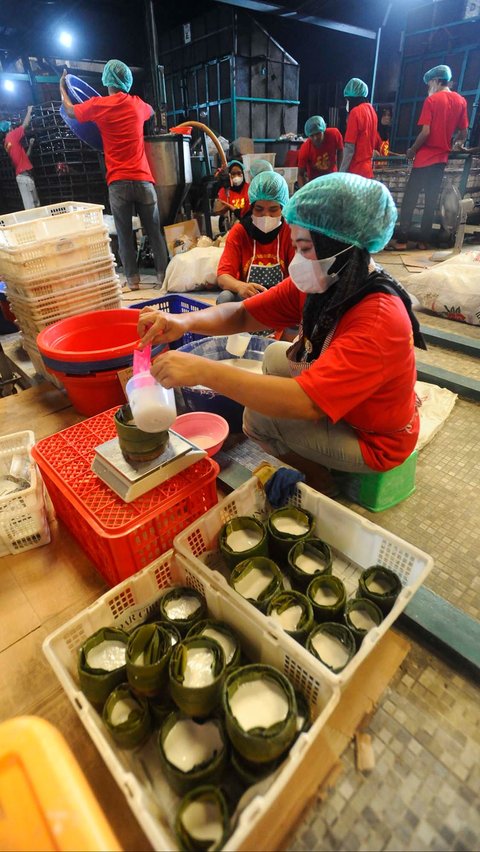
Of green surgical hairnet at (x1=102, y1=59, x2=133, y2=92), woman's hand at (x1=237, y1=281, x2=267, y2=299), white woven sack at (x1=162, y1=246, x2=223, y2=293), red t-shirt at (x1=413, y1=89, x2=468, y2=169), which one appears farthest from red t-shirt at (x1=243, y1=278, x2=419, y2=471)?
red t-shirt at (x1=413, y1=89, x2=468, y2=169)

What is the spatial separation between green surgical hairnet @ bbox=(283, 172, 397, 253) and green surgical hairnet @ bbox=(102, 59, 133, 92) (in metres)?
3.72

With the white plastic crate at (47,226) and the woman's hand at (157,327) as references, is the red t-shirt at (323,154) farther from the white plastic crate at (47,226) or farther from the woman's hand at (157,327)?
the woman's hand at (157,327)

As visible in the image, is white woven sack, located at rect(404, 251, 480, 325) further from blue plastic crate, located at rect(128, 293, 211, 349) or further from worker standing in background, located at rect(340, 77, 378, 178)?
worker standing in background, located at rect(340, 77, 378, 178)

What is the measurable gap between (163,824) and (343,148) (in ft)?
21.7

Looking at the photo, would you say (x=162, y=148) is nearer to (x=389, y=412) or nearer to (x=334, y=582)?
(x=389, y=412)

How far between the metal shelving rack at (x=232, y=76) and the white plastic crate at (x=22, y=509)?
27.2 feet

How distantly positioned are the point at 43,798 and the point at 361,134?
6.26m

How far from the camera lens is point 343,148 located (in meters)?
5.55

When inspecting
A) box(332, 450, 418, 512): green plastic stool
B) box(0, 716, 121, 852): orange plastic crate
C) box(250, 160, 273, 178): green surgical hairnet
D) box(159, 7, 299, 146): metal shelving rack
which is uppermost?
box(159, 7, 299, 146): metal shelving rack

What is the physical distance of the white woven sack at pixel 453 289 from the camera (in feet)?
10.7

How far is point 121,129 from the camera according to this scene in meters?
3.88

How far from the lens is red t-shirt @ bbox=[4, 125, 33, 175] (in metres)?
5.57

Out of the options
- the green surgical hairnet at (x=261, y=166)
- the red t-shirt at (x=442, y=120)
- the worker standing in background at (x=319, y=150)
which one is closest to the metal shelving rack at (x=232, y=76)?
the worker standing in background at (x=319, y=150)

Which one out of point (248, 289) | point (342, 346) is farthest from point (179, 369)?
point (248, 289)
